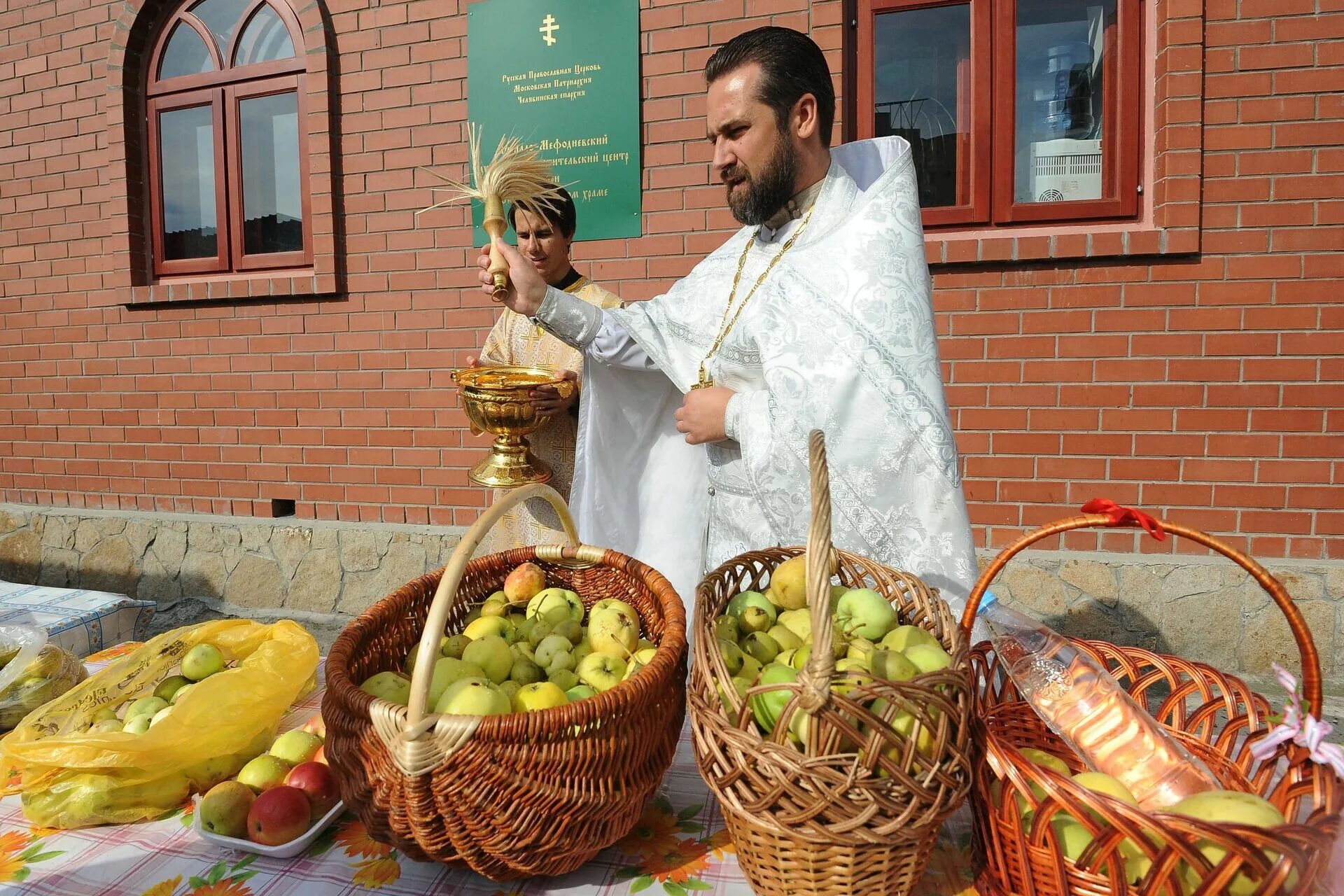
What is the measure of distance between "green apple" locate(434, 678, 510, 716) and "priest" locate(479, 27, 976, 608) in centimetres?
83

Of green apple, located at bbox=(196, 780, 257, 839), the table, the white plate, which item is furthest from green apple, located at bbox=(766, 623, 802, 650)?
the table

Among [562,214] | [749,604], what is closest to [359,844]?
[749,604]

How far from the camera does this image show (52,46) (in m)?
4.96

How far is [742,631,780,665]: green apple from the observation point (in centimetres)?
114

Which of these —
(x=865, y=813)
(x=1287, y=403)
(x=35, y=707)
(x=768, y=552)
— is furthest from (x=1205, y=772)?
(x=1287, y=403)

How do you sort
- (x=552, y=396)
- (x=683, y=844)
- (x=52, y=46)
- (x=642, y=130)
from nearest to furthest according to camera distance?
(x=683, y=844) → (x=552, y=396) → (x=642, y=130) → (x=52, y=46)

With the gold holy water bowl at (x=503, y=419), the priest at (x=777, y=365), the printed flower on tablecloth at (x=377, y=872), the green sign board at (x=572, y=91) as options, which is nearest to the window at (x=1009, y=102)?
the green sign board at (x=572, y=91)

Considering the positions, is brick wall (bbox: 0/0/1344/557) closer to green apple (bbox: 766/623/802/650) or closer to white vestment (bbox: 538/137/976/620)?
white vestment (bbox: 538/137/976/620)

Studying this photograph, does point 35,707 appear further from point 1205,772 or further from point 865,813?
point 1205,772

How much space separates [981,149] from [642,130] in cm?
167

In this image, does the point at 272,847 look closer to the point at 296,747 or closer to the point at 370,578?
the point at 296,747

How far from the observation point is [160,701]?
141cm

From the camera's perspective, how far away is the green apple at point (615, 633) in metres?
1.32

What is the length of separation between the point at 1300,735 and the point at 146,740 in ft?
5.29
